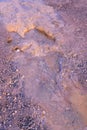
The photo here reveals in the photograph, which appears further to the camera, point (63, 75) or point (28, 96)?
point (63, 75)

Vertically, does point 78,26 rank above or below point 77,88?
above

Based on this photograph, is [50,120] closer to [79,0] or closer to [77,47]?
[77,47]

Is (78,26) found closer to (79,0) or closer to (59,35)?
(59,35)

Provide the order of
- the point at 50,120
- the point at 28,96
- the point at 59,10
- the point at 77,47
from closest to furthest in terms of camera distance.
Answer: the point at 50,120
the point at 28,96
the point at 77,47
the point at 59,10

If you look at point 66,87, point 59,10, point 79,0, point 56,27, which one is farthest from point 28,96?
point 79,0

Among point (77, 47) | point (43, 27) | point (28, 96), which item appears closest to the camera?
point (28, 96)

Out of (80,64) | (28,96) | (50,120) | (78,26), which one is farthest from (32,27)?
(50,120)

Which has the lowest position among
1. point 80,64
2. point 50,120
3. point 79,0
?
point 50,120
